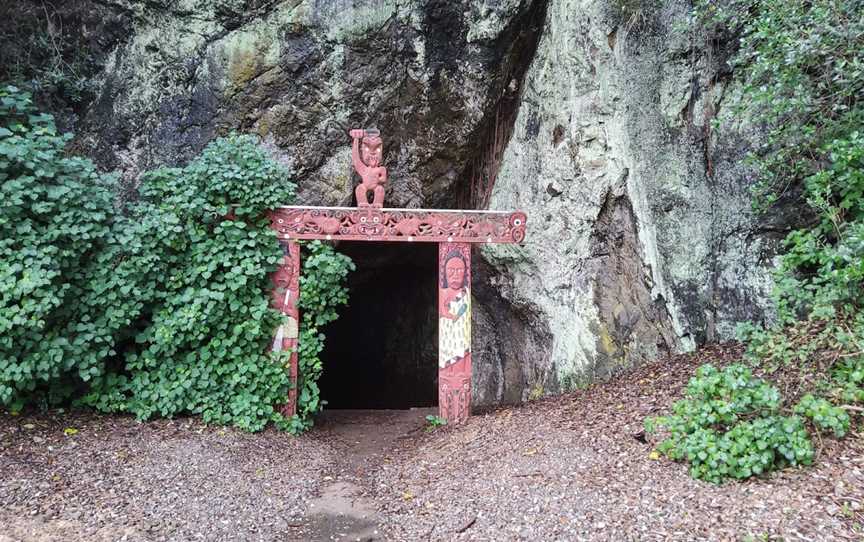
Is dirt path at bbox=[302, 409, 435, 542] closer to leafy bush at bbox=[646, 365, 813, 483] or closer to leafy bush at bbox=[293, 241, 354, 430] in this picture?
leafy bush at bbox=[293, 241, 354, 430]

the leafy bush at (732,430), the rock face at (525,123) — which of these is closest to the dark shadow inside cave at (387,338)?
the rock face at (525,123)

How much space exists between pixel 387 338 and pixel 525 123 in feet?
17.0

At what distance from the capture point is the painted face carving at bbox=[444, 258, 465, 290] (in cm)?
589

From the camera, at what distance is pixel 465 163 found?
791 cm

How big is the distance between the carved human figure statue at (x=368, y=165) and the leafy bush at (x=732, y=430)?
10.9 feet

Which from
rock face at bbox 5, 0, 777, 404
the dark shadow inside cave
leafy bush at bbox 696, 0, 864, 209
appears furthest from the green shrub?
the dark shadow inside cave

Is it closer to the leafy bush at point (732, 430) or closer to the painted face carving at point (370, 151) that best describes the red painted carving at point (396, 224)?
the painted face carving at point (370, 151)

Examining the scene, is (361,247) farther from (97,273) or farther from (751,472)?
(751,472)

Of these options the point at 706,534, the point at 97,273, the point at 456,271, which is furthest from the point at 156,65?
the point at 706,534

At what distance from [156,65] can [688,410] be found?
20.8ft

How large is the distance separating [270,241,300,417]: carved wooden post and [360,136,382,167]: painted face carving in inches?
42.8

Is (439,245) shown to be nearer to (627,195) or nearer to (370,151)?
(370,151)

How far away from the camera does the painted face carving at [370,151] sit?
19.2 ft

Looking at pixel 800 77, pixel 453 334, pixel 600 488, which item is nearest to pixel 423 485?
pixel 600 488
